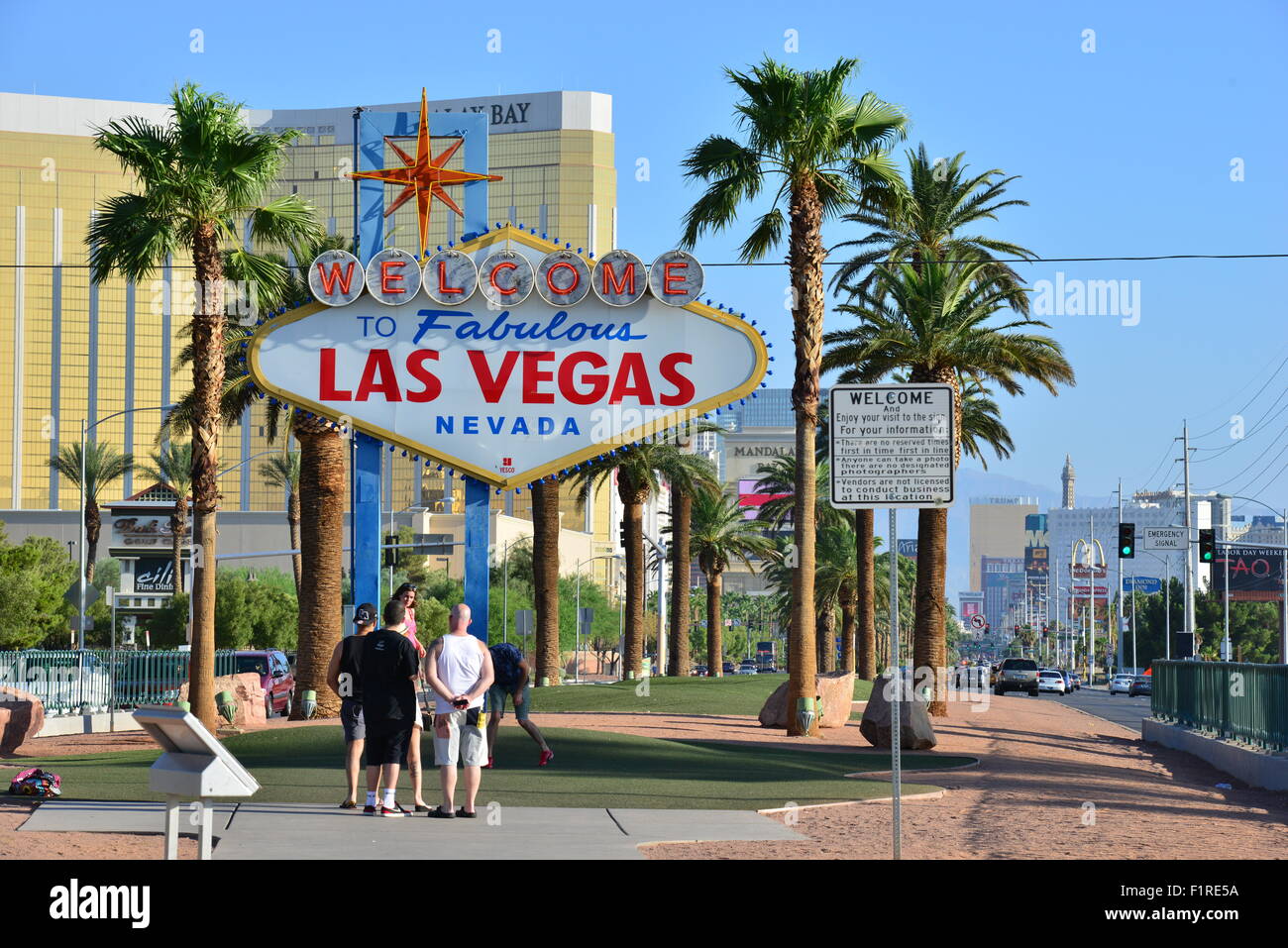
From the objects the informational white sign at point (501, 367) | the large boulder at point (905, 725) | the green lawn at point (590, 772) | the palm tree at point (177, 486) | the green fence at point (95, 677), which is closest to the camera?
the green lawn at point (590, 772)

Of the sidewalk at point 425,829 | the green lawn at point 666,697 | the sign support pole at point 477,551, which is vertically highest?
the sign support pole at point 477,551

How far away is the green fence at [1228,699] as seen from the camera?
821 inches

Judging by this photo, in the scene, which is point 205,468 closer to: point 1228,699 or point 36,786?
point 36,786

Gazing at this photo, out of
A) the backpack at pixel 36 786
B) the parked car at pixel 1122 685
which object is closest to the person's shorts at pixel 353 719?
the backpack at pixel 36 786

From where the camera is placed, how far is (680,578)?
171 ft

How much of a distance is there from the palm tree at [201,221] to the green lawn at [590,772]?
4478 millimetres

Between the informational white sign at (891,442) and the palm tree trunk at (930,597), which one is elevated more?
the informational white sign at (891,442)

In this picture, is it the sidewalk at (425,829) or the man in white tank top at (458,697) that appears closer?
the sidewalk at (425,829)

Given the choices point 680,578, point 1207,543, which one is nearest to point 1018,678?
point 1207,543

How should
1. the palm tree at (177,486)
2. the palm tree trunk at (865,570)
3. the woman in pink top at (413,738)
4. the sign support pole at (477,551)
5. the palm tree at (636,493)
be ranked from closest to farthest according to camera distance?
1. the woman in pink top at (413,738)
2. the sign support pole at (477,551)
3. the palm tree trunk at (865,570)
4. the palm tree at (636,493)
5. the palm tree at (177,486)

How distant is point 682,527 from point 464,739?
133ft

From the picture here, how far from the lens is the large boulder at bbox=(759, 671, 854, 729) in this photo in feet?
98.1

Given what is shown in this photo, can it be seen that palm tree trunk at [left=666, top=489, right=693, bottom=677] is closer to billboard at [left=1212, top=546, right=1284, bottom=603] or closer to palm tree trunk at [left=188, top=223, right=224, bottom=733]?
palm tree trunk at [left=188, top=223, right=224, bottom=733]

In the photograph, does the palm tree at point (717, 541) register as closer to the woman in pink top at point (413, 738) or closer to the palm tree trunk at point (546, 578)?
the palm tree trunk at point (546, 578)
